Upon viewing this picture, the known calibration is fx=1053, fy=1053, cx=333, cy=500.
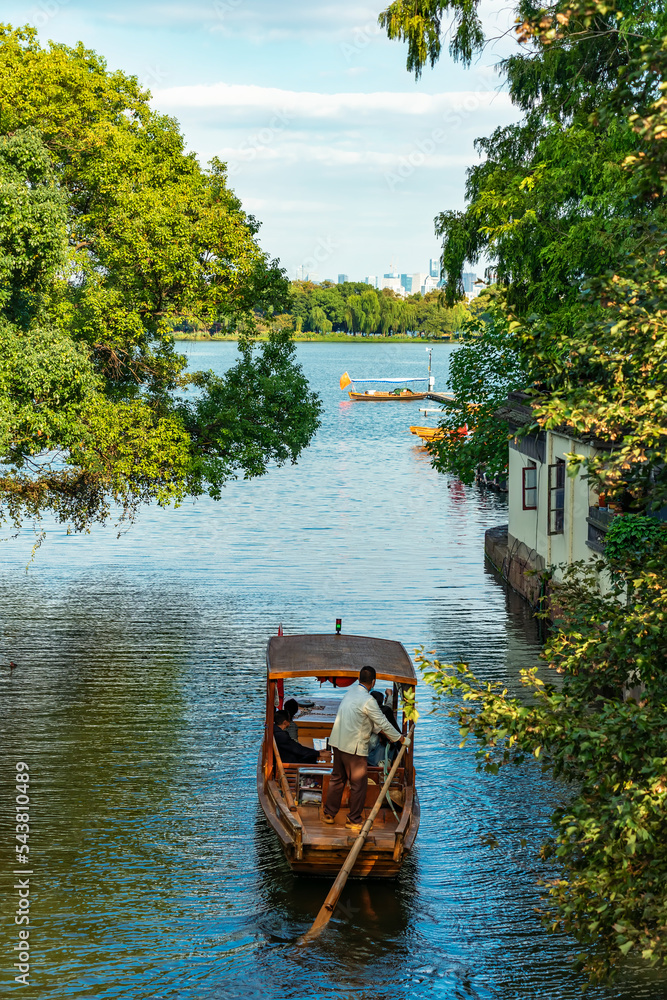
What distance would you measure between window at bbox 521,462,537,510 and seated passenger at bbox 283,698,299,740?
1332 centimetres

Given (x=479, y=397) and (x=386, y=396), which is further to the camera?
(x=386, y=396)

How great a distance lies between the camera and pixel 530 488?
2797 centimetres

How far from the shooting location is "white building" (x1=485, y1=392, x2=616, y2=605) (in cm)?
2266

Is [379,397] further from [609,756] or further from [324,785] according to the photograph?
[609,756]

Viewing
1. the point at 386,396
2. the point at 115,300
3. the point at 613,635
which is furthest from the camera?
the point at 386,396

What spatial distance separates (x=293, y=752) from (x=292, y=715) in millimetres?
1591

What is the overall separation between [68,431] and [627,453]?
55.4 feet

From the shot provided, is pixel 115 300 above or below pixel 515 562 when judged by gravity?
above

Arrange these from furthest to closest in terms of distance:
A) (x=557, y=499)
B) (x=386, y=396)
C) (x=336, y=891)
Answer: (x=386, y=396) < (x=557, y=499) < (x=336, y=891)

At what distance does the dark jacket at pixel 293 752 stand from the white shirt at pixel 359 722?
72.5 inches

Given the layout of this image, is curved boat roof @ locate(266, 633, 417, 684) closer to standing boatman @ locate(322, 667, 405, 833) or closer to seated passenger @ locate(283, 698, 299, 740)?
seated passenger @ locate(283, 698, 299, 740)

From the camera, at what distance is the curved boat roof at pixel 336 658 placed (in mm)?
14445

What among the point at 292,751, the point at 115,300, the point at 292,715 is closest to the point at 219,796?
the point at 292,715

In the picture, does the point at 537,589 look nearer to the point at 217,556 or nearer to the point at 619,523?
the point at 619,523
